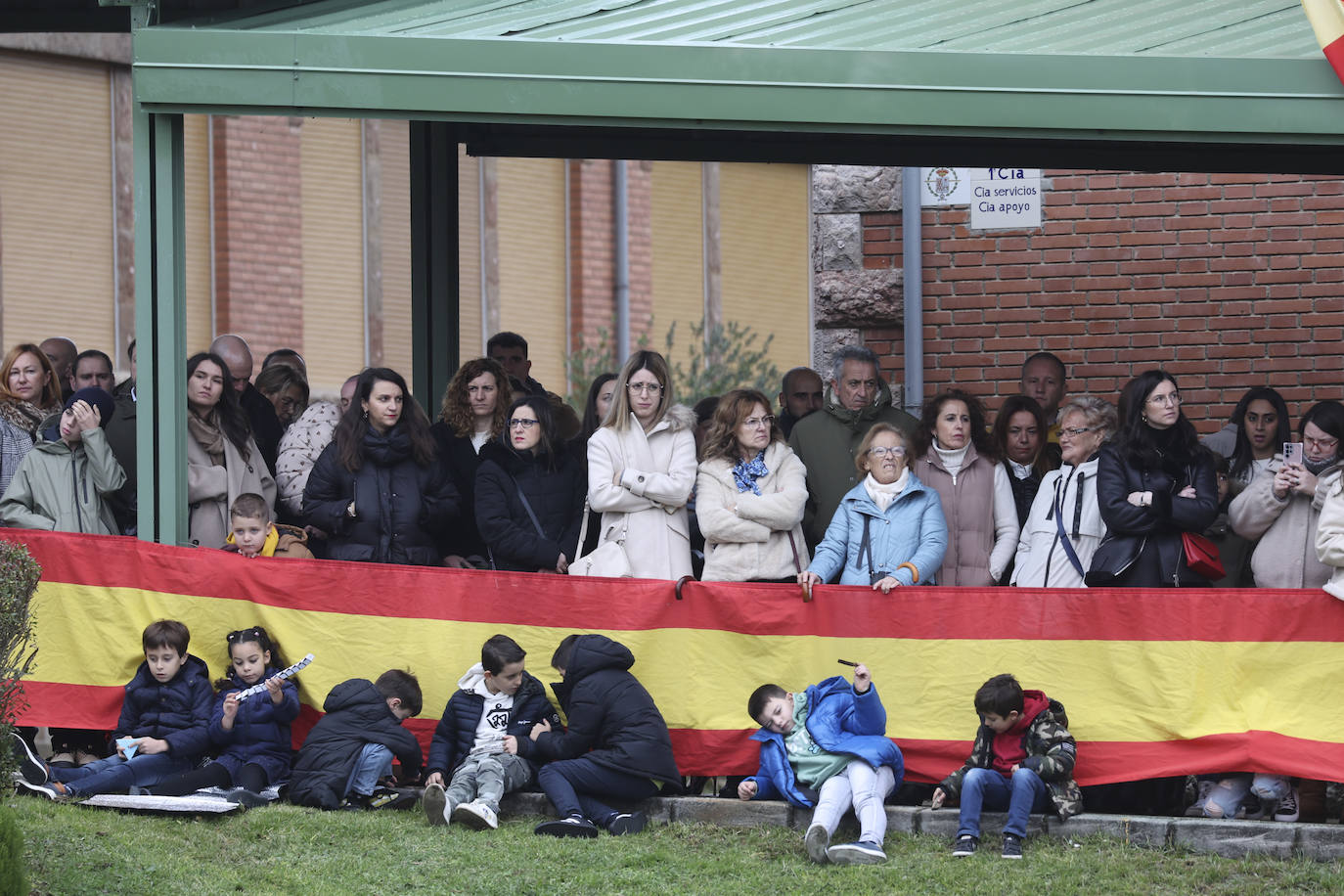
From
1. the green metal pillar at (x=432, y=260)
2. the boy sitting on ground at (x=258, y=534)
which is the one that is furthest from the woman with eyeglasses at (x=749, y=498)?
the green metal pillar at (x=432, y=260)

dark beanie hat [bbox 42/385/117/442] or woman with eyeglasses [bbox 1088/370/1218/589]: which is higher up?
dark beanie hat [bbox 42/385/117/442]

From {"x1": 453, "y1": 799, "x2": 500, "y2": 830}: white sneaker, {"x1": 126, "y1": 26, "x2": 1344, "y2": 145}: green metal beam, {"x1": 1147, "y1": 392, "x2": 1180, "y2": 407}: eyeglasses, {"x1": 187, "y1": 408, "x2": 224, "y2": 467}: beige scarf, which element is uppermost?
{"x1": 126, "y1": 26, "x2": 1344, "y2": 145}: green metal beam

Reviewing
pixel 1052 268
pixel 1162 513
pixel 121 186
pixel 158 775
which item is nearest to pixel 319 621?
pixel 158 775

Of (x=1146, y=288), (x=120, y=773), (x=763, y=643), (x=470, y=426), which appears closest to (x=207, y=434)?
(x=470, y=426)

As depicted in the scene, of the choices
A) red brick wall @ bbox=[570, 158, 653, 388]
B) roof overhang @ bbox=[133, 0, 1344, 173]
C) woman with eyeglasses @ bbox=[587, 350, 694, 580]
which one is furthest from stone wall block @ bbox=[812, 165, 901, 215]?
red brick wall @ bbox=[570, 158, 653, 388]

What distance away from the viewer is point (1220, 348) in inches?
537

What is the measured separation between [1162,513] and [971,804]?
1.71m

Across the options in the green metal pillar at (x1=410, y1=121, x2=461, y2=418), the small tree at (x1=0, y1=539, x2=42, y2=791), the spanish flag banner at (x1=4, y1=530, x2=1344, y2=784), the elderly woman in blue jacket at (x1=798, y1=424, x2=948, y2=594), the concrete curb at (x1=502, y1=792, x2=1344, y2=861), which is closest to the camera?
the small tree at (x1=0, y1=539, x2=42, y2=791)

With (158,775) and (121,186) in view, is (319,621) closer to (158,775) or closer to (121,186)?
(158,775)

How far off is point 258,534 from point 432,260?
368 centimetres

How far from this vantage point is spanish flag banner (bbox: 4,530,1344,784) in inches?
356

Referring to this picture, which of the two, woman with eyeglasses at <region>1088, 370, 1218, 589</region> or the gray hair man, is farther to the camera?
the gray hair man

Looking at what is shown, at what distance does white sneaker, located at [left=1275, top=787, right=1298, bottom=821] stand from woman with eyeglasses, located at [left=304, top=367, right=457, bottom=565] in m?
4.26

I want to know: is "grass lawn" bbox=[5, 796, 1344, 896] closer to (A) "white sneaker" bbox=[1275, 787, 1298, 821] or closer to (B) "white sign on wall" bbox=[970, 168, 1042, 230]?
(A) "white sneaker" bbox=[1275, 787, 1298, 821]
